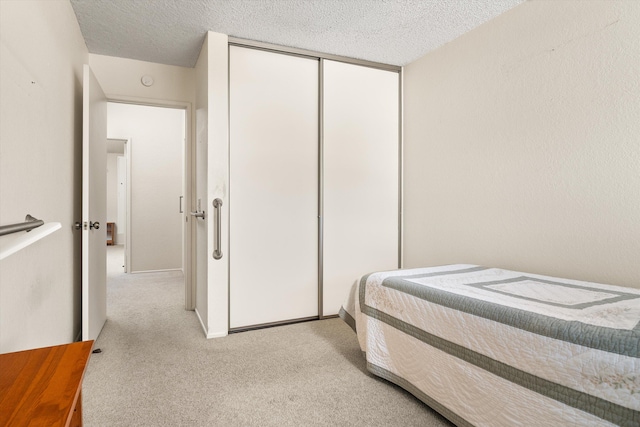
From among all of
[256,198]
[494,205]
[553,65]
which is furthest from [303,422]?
[553,65]

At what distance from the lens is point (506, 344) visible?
1.27 metres

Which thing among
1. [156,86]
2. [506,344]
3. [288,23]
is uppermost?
[288,23]

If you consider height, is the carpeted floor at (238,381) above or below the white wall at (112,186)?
below

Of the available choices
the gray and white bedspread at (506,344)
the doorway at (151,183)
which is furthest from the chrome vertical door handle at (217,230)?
the doorway at (151,183)

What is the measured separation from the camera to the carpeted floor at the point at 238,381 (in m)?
1.61

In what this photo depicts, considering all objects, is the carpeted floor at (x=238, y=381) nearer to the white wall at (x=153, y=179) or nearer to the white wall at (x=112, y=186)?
the white wall at (x=153, y=179)

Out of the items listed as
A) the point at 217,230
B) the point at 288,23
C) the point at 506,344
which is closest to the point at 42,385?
the point at 506,344

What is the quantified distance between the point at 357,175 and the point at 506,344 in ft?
6.64

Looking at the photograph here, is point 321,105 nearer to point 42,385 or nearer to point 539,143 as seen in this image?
point 539,143

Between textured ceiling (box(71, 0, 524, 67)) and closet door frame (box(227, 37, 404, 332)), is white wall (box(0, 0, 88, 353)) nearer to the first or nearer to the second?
textured ceiling (box(71, 0, 524, 67))

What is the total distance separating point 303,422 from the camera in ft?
5.13

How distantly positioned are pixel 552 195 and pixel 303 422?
6.07ft

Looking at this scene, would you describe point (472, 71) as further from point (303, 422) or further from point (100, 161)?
point (100, 161)

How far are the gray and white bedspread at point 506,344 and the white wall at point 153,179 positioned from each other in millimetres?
4120
